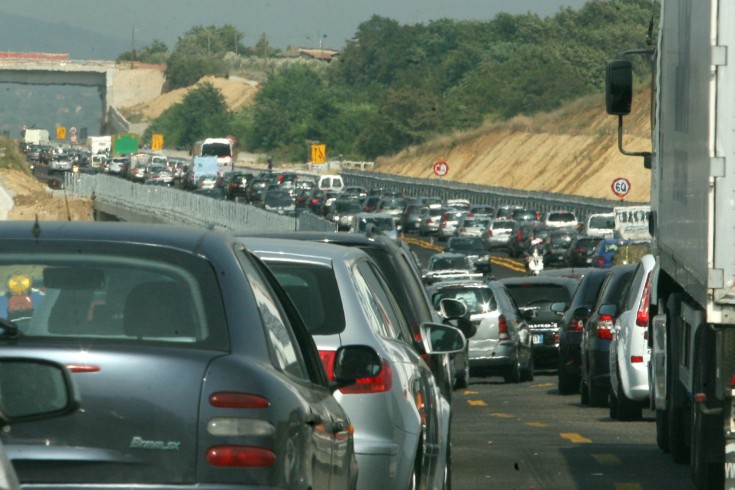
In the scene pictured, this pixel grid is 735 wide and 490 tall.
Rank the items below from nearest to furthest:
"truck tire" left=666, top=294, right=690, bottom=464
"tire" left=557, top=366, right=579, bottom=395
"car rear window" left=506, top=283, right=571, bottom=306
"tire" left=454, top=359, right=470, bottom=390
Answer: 1. "truck tire" left=666, top=294, right=690, bottom=464
2. "tire" left=557, top=366, right=579, bottom=395
3. "tire" left=454, top=359, right=470, bottom=390
4. "car rear window" left=506, top=283, right=571, bottom=306

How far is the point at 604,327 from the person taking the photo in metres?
17.9

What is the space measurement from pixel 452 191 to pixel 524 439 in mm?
86736

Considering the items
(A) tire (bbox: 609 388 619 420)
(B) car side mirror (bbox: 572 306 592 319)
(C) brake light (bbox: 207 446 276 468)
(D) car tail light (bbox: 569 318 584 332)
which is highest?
(C) brake light (bbox: 207 446 276 468)

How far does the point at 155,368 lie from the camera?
498cm

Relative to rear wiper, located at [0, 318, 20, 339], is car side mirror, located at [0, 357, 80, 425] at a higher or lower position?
lower

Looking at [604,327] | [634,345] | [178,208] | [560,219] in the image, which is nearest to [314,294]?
[634,345]

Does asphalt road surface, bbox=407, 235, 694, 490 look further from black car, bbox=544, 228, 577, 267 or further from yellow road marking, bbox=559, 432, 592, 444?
black car, bbox=544, 228, 577, 267

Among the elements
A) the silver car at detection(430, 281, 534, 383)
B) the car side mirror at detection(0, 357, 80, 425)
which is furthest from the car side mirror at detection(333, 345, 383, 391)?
the silver car at detection(430, 281, 534, 383)

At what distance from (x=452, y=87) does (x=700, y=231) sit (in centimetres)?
15888

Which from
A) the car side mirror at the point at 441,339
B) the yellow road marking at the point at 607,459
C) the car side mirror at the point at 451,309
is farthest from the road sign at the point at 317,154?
the car side mirror at the point at 441,339

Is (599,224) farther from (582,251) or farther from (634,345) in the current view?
(634,345)

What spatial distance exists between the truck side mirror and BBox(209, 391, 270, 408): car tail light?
A: 9301 millimetres

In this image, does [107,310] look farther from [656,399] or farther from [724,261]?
[656,399]

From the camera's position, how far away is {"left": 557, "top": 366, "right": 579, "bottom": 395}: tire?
22.0m
